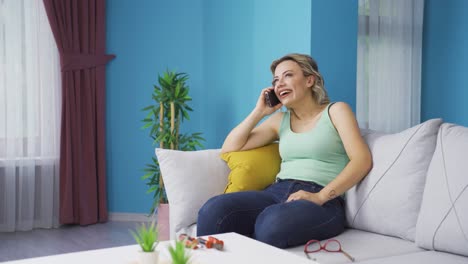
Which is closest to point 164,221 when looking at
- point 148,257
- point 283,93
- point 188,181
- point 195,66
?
point 188,181

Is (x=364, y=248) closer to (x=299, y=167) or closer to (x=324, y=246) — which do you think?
(x=324, y=246)

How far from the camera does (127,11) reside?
15.6 feet

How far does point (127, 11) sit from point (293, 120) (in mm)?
2437

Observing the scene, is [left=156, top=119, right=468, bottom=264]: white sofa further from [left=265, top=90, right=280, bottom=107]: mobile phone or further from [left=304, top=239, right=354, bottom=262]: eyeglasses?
[left=265, top=90, right=280, bottom=107]: mobile phone

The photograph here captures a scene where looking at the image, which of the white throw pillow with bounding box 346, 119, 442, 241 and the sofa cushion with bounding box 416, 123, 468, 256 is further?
the white throw pillow with bounding box 346, 119, 442, 241

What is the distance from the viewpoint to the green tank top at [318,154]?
2555mm

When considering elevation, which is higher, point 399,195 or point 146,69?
point 146,69

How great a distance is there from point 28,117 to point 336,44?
96.4 inches

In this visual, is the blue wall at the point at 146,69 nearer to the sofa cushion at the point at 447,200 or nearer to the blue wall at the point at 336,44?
the blue wall at the point at 336,44

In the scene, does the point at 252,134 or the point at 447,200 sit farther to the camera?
the point at 252,134

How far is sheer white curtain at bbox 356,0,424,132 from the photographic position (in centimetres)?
454

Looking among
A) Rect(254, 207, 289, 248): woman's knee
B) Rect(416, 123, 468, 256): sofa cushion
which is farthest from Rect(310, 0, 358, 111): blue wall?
Rect(254, 207, 289, 248): woman's knee

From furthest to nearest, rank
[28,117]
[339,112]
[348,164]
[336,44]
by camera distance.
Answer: [28,117] < [336,44] < [339,112] < [348,164]

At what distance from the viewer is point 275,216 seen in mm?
2205
